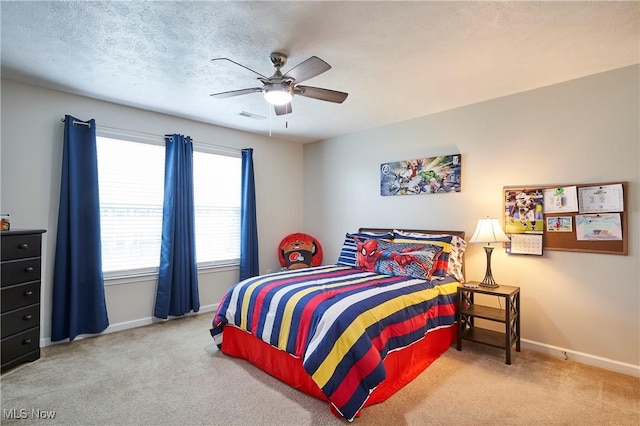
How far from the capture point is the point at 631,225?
2.65 metres

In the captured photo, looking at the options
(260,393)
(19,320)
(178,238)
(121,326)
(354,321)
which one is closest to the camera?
(354,321)

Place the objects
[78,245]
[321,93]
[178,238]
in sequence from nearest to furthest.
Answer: [321,93] < [78,245] < [178,238]

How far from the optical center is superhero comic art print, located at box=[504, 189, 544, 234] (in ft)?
10.2

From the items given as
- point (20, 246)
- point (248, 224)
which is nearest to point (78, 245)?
point (20, 246)

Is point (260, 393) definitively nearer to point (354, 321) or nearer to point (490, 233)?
point (354, 321)

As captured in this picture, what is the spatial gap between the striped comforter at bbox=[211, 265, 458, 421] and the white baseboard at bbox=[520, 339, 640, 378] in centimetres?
89

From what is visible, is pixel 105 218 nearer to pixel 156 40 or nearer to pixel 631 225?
pixel 156 40

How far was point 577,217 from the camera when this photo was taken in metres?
2.89

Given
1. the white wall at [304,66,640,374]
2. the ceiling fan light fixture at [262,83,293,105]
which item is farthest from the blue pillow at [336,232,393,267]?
the ceiling fan light fixture at [262,83,293,105]

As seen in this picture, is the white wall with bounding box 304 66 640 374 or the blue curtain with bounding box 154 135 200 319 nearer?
the white wall with bounding box 304 66 640 374

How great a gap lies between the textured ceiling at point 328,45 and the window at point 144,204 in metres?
0.67

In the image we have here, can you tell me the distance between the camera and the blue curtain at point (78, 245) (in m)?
3.19

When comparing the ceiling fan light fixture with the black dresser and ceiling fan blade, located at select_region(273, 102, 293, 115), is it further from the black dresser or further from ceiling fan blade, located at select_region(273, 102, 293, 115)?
the black dresser

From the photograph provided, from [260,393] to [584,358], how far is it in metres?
2.84
